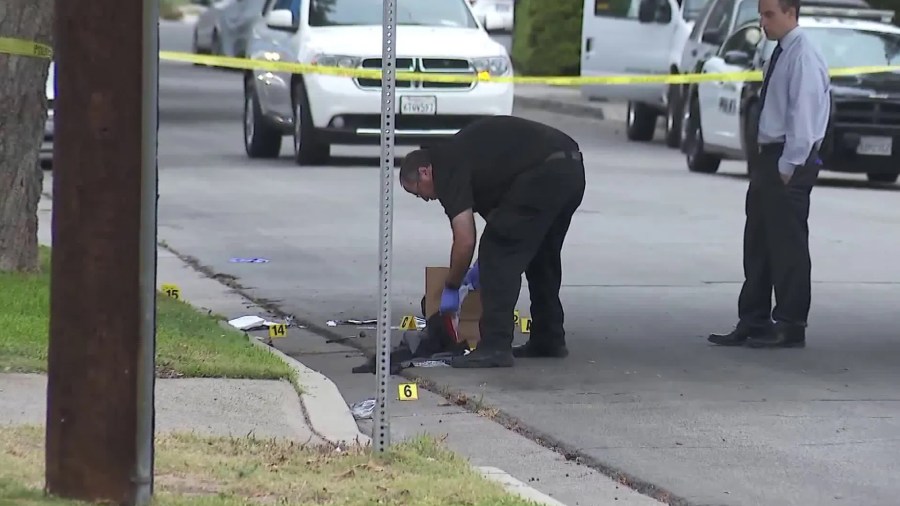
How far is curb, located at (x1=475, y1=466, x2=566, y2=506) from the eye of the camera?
579 cm

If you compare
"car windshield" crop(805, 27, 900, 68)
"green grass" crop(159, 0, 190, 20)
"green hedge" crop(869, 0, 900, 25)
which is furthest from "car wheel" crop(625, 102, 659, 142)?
"green grass" crop(159, 0, 190, 20)

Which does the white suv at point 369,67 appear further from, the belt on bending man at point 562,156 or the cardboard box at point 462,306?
the belt on bending man at point 562,156

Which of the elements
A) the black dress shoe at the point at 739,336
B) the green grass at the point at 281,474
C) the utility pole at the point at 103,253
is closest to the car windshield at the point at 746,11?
the black dress shoe at the point at 739,336

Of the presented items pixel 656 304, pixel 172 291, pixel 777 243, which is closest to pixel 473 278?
pixel 777 243

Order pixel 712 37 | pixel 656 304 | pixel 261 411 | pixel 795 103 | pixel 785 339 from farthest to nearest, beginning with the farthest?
pixel 712 37, pixel 656 304, pixel 785 339, pixel 795 103, pixel 261 411

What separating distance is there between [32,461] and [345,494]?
107cm

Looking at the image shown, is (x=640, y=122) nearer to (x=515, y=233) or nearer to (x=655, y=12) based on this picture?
(x=655, y=12)

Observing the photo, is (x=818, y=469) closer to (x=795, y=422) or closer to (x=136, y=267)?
(x=795, y=422)

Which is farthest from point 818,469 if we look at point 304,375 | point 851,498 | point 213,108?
point 213,108

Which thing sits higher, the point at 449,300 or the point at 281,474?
the point at 449,300

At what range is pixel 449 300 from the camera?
27.8 ft

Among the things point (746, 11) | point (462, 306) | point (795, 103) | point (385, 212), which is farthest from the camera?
point (746, 11)

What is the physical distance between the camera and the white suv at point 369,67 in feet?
57.3

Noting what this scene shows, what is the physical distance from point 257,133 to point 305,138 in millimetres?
1364
